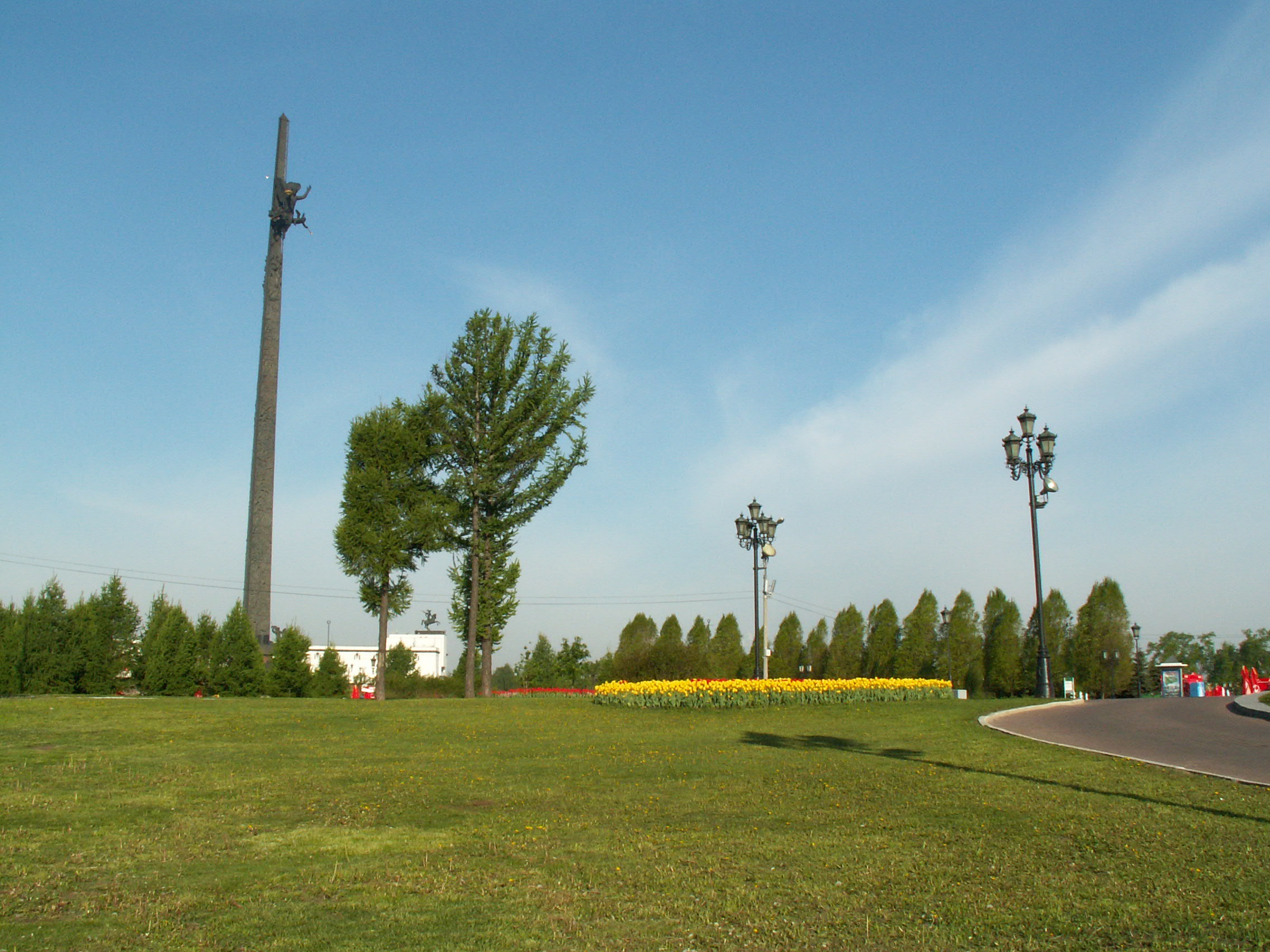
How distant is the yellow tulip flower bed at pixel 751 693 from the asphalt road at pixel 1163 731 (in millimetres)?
4208

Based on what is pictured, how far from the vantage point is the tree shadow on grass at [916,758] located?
8.13 meters

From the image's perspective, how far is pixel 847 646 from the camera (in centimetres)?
6056

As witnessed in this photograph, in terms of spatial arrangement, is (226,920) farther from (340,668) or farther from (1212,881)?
(340,668)

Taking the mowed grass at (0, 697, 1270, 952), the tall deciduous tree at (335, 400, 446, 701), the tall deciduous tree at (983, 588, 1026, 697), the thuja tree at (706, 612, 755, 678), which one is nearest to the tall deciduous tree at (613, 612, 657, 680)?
the thuja tree at (706, 612, 755, 678)

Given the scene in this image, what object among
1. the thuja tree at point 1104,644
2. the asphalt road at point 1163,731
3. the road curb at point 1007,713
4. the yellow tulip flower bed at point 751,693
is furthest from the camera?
the thuja tree at point 1104,644

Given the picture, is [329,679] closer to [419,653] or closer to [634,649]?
→ [634,649]

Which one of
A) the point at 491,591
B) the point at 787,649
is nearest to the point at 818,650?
the point at 787,649

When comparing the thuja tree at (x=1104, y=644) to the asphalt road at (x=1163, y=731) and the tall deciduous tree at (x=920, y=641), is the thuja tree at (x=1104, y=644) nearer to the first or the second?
the tall deciduous tree at (x=920, y=641)

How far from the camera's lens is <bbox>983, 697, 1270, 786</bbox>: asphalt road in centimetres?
1109

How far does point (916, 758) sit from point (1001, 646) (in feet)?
151

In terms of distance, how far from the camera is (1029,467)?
2152cm

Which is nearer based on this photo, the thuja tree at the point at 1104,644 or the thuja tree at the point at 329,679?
the thuja tree at the point at 329,679

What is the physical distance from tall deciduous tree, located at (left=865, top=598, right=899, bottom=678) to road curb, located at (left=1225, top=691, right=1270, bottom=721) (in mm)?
38517

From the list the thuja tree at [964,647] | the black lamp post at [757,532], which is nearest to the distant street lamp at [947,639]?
the thuja tree at [964,647]
